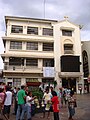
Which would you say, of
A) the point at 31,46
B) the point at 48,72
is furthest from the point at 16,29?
the point at 48,72

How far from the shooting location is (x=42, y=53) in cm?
3709

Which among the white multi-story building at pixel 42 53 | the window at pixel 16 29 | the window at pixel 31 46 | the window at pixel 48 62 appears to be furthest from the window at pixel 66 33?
the window at pixel 16 29

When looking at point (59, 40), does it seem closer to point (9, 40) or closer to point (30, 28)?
point (30, 28)

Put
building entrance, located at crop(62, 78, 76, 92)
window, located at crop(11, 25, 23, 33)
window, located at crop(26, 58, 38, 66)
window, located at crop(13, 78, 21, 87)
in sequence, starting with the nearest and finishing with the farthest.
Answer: window, located at crop(13, 78, 21, 87) < window, located at crop(26, 58, 38, 66) < building entrance, located at crop(62, 78, 76, 92) < window, located at crop(11, 25, 23, 33)

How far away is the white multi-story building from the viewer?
35.5 m

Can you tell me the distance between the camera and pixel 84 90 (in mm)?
38219

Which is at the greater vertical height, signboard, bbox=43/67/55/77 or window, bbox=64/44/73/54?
window, bbox=64/44/73/54

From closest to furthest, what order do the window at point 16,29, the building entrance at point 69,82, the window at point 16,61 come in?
1. the window at point 16,61
2. the building entrance at point 69,82
3. the window at point 16,29

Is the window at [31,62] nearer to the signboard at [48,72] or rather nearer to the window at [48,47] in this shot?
the signboard at [48,72]

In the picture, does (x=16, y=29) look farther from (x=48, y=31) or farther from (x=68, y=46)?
(x=68, y=46)

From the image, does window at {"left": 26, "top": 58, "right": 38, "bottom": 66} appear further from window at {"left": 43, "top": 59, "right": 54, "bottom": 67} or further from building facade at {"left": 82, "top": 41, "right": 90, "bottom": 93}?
building facade at {"left": 82, "top": 41, "right": 90, "bottom": 93}

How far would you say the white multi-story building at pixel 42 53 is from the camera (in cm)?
3553

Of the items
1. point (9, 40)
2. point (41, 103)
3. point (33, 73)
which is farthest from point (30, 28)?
point (41, 103)

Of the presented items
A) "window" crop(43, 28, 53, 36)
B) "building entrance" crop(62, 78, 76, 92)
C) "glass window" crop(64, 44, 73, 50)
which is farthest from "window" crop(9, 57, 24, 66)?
"glass window" crop(64, 44, 73, 50)
